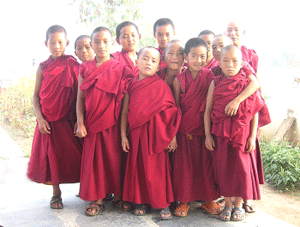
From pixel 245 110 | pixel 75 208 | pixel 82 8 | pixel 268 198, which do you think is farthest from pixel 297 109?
pixel 82 8

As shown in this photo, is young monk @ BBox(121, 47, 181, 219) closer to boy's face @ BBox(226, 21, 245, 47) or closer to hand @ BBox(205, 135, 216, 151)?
hand @ BBox(205, 135, 216, 151)

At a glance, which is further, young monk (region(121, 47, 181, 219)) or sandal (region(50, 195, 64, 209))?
sandal (region(50, 195, 64, 209))

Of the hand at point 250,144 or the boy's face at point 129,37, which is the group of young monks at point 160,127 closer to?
the hand at point 250,144

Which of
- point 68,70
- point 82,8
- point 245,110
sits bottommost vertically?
point 245,110

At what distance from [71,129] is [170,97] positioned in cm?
105

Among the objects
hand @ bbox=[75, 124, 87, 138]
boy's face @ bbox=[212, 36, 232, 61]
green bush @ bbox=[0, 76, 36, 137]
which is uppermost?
boy's face @ bbox=[212, 36, 232, 61]

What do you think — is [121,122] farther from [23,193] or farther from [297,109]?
[297,109]

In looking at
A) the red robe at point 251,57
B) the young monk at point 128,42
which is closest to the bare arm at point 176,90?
the young monk at point 128,42

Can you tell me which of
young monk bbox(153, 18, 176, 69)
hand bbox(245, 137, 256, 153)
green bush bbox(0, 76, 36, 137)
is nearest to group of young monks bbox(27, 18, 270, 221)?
hand bbox(245, 137, 256, 153)

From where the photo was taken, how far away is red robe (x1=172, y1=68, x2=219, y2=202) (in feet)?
9.35

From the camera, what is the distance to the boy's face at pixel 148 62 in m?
2.87

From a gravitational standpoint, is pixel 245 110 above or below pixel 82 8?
below

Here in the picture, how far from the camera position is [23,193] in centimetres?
351

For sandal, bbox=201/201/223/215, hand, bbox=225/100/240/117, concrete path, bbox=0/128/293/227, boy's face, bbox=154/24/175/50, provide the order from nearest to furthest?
hand, bbox=225/100/240/117, concrete path, bbox=0/128/293/227, sandal, bbox=201/201/223/215, boy's face, bbox=154/24/175/50
